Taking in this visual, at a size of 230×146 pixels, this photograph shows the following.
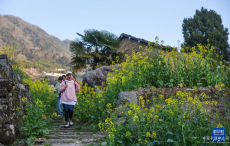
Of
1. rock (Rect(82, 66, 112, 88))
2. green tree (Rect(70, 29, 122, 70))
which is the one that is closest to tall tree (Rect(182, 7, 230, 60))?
green tree (Rect(70, 29, 122, 70))

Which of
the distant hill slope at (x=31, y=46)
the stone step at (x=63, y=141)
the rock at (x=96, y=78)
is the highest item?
the distant hill slope at (x=31, y=46)

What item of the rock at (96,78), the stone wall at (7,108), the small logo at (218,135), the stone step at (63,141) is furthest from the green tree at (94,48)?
the small logo at (218,135)

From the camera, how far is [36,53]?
117875mm

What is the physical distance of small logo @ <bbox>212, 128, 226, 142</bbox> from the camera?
2.95 meters

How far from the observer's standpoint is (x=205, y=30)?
1093 inches

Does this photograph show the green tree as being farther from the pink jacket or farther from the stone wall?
the stone wall

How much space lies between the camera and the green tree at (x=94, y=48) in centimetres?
1771

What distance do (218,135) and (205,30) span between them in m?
28.0

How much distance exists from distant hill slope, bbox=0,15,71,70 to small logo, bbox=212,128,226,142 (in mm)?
90683

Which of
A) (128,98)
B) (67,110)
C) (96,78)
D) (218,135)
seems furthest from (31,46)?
(218,135)

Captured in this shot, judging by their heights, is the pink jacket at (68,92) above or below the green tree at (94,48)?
below

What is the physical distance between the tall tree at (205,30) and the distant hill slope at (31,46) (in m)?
73.0

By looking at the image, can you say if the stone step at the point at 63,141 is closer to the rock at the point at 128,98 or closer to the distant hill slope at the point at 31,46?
the rock at the point at 128,98

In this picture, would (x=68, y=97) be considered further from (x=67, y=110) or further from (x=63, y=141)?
(x=63, y=141)
